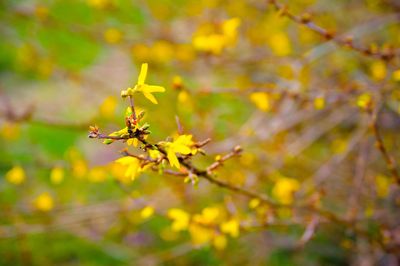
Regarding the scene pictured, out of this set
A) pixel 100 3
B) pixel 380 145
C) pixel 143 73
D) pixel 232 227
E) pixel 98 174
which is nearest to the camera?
pixel 143 73

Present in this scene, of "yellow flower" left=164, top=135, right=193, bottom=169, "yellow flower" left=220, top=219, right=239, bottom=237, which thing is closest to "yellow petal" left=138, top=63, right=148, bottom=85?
"yellow flower" left=164, top=135, right=193, bottom=169

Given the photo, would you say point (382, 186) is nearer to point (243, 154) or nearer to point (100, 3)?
point (243, 154)

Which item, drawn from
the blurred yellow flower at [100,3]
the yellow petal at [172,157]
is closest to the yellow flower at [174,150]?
the yellow petal at [172,157]

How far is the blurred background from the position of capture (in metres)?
1.76

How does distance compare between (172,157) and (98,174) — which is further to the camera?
(98,174)

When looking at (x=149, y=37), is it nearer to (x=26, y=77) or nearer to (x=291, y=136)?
(x=291, y=136)

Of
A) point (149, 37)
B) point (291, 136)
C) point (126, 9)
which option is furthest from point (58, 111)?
point (291, 136)

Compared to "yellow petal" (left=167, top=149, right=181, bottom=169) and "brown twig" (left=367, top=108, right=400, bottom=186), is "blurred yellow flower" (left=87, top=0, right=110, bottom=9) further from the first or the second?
Result: "yellow petal" (left=167, top=149, right=181, bottom=169)

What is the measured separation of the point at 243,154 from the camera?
217 cm

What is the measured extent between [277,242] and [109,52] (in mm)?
4551

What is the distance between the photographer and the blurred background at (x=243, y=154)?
1756mm

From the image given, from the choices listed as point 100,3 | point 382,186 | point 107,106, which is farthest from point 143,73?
point 100,3

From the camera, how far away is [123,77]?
5.54 meters

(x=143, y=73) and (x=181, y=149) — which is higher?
(x=143, y=73)
